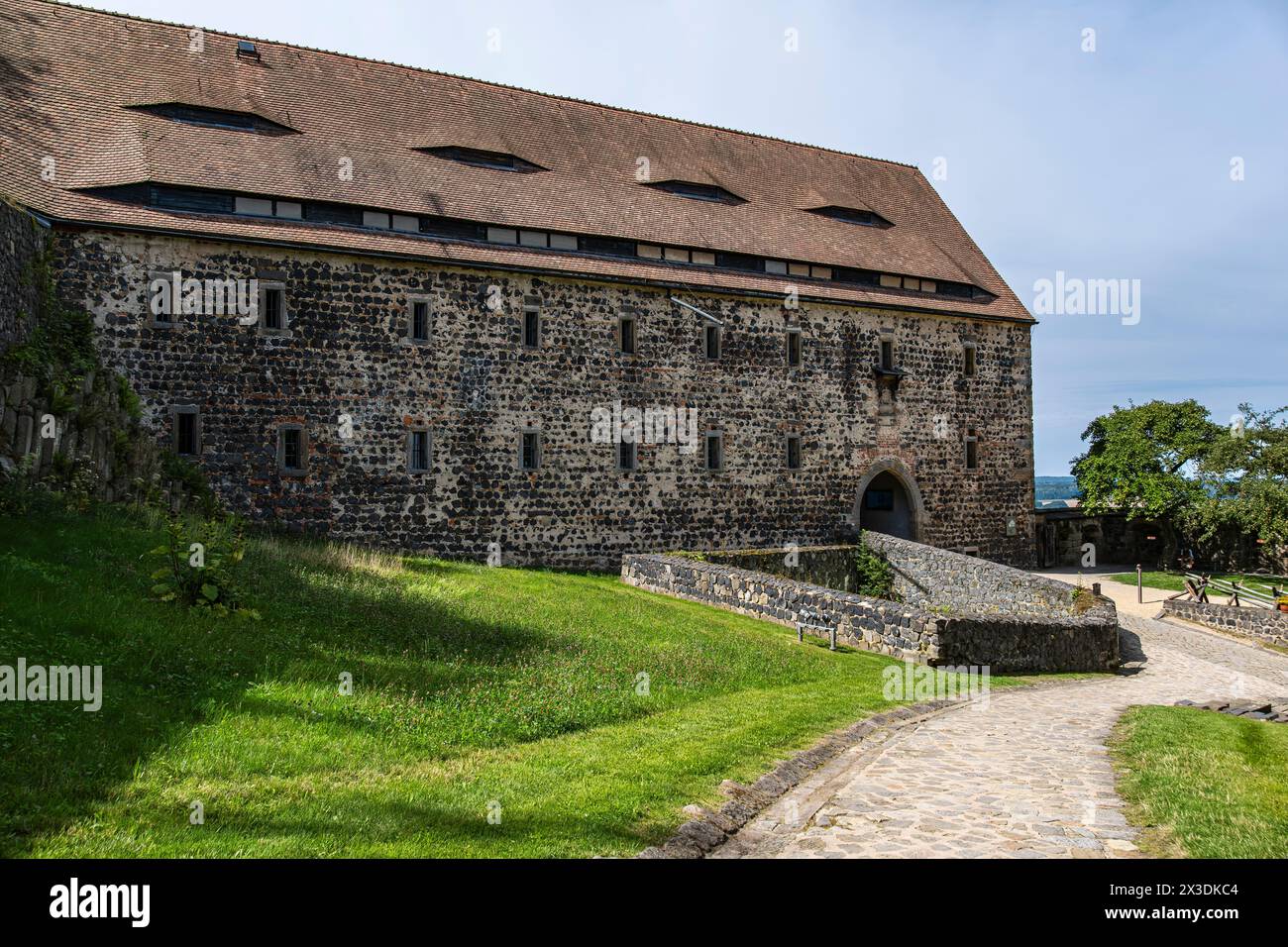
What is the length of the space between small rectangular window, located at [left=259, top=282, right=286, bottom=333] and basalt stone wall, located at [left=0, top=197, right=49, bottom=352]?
435 centimetres

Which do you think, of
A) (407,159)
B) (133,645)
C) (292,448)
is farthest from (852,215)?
(133,645)

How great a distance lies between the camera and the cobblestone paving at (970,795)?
6848 mm

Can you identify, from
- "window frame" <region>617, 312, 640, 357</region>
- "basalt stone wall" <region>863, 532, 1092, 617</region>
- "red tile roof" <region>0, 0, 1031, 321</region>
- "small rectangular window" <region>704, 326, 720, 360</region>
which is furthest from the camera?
"small rectangular window" <region>704, 326, 720, 360</region>

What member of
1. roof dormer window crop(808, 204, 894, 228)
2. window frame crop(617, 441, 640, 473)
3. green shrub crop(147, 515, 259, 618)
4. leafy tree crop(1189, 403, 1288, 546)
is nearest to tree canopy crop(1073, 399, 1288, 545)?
leafy tree crop(1189, 403, 1288, 546)

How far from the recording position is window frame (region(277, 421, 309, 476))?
72.2ft

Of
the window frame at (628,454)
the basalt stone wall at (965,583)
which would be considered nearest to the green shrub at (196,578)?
the window frame at (628,454)

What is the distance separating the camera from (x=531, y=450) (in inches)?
994

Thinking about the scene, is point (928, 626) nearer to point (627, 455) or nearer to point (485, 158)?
point (627, 455)

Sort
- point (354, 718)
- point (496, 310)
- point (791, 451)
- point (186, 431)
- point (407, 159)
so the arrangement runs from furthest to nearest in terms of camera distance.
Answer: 1. point (791, 451)
2. point (407, 159)
3. point (496, 310)
4. point (186, 431)
5. point (354, 718)

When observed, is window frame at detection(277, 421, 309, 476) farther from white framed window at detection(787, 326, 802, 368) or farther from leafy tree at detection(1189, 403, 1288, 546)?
leafy tree at detection(1189, 403, 1288, 546)

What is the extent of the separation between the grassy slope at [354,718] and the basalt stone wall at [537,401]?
7.63m

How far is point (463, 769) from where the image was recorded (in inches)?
319

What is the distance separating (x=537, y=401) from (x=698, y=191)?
1009 cm
